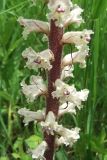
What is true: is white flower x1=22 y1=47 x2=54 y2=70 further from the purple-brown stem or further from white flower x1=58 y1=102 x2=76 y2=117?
white flower x1=58 y1=102 x2=76 y2=117

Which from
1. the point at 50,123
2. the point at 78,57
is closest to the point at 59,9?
the point at 78,57

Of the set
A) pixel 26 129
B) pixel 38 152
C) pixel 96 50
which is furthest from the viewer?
pixel 26 129

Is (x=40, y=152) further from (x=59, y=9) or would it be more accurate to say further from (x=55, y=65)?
(x=59, y=9)

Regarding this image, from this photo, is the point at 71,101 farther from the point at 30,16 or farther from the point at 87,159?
the point at 30,16

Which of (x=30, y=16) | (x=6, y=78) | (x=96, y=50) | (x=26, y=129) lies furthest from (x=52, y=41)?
(x=30, y=16)

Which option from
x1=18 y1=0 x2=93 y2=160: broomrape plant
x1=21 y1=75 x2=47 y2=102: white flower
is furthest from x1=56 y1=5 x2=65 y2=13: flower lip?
x1=21 y1=75 x2=47 y2=102: white flower

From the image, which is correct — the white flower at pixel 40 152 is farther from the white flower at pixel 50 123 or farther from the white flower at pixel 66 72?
the white flower at pixel 66 72

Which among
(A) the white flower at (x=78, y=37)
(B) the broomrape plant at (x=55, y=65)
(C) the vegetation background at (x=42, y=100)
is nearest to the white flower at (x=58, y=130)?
(B) the broomrape plant at (x=55, y=65)
